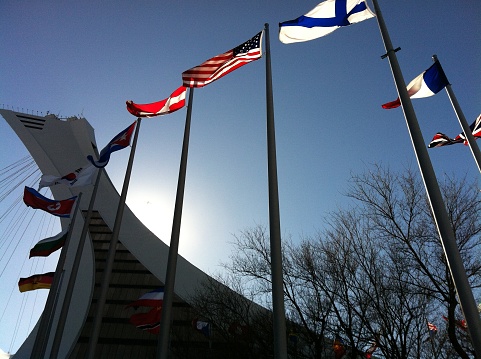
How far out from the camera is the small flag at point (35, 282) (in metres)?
16.3

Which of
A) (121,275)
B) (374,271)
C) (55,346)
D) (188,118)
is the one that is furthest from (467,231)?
(121,275)

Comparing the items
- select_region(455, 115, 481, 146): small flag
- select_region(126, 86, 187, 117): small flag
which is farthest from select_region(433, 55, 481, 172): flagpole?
select_region(126, 86, 187, 117): small flag

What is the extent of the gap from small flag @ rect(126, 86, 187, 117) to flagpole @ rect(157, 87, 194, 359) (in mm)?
1204

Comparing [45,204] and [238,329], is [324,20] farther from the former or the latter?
[238,329]

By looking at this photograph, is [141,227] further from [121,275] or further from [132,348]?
[132,348]

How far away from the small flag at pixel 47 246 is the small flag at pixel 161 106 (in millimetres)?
7543

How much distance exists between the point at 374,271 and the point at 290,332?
16.9 feet

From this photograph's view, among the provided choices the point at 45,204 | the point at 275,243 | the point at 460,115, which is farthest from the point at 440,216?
the point at 45,204

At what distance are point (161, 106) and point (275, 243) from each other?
6.85 meters

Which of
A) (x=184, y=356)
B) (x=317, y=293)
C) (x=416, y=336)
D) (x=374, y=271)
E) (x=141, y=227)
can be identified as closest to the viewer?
(x=416, y=336)

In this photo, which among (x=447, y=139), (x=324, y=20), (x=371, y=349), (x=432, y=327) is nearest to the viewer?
(x=324, y=20)

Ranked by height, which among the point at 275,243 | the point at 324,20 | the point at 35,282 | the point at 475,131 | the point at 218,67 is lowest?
the point at 275,243

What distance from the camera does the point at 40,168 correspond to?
40.8 m

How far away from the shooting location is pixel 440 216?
4438 millimetres
